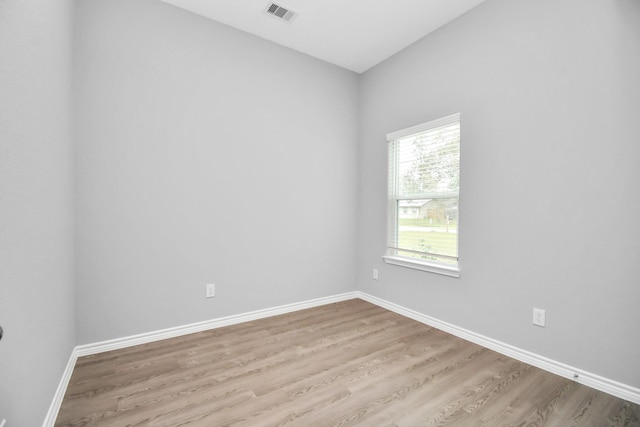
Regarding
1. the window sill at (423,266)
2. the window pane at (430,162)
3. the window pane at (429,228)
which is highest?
the window pane at (430,162)

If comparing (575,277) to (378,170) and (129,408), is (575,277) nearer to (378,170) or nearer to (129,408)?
(378,170)

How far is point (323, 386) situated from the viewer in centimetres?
193

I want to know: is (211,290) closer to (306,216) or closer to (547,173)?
(306,216)

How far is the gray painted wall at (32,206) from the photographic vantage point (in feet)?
3.47

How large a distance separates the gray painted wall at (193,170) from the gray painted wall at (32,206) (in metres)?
0.37

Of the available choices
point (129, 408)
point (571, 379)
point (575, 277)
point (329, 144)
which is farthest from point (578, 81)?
point (129, 408)

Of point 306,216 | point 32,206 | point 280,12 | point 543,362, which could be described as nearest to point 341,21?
point 280,12

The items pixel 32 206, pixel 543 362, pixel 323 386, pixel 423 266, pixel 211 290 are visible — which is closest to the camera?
pixel 32 206

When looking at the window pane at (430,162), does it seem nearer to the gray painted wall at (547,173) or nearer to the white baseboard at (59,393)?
the gray painted wall at (547,173)

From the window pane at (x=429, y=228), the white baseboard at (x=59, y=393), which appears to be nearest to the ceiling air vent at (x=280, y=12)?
the window pane at (x=429, y=228)

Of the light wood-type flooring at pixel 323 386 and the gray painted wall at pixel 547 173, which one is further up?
the gray painted wall at pixel 547 173

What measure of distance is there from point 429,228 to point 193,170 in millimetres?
2447

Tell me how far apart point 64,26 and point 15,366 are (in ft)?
6.83

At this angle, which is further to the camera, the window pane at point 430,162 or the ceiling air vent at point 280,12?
the window pane at point 430,162
